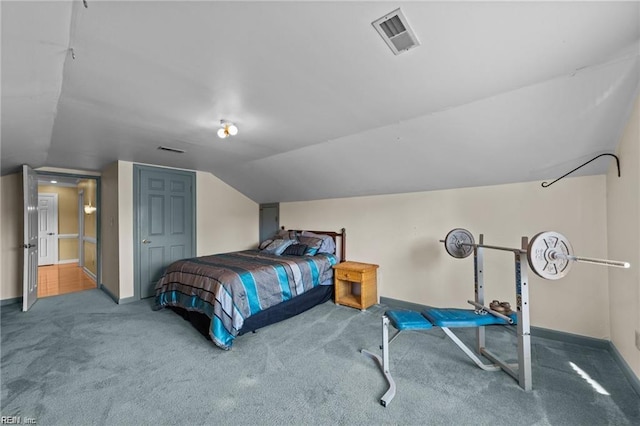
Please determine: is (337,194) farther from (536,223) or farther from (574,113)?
(574,113)

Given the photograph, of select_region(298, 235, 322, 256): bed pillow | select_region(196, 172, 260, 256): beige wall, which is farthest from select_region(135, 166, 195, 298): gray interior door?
select_region(298, 235, 322, 256): bed pillow

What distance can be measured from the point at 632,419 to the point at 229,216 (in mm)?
5609

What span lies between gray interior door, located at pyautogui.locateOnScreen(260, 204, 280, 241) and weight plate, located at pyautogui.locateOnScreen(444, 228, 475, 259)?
352 centimetres

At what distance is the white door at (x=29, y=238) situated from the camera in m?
3.65

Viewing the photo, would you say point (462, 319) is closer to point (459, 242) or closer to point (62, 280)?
point (459, 242)

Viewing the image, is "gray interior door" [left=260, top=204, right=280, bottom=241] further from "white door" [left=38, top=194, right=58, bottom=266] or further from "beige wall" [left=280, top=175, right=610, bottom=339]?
"white door" [left=38, top=194, right=58, bottom=266]

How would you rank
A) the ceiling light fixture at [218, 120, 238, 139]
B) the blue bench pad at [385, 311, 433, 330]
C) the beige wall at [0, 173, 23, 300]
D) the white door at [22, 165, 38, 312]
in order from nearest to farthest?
the blue bench pad at [385, 311, 433, 330] → the ceiling light fixture at [218, 120, 238, 139] → the white door at [22, 165, 38, 312] → the beige wall at [0, 173, 23, 300]

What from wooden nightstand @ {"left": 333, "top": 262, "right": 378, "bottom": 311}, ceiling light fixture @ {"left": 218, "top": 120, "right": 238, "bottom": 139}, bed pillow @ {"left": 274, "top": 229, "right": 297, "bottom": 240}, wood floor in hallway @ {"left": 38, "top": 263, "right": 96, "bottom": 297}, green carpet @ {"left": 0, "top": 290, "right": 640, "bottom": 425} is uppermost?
ceiling light fixture @ {"left": 218, "top": 120, "right": 238, "bottom": 139}

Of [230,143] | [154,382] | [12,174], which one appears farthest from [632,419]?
[12,174]

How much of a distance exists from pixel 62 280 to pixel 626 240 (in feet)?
28.2

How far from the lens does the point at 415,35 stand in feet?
4.50

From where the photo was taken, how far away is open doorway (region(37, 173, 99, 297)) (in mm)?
5973

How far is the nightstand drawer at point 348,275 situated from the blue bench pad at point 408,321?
1.36 m

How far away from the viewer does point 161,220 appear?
14.8 ft
